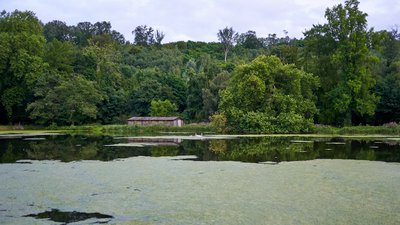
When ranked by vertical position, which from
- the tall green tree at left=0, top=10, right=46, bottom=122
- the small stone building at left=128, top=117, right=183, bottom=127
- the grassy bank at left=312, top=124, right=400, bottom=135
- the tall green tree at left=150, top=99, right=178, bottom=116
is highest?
the tall green tree at left=0, top=10, right=46, bottom=122

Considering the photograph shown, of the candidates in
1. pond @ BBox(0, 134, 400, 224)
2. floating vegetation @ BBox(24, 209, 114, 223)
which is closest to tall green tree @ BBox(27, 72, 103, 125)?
pond @ BBox(0, 134, 400, 224)

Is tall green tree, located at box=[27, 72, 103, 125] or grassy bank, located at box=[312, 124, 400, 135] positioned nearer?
grassy bank, located at box=[312, 124, 400, 135]

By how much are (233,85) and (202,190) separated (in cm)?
3678

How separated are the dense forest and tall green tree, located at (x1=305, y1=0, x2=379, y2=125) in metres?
0.11

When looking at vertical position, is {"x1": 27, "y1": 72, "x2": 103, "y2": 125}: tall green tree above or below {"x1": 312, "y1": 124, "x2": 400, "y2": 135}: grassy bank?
above

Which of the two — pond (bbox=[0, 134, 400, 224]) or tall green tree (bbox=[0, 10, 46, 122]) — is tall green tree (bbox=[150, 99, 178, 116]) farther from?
pond (bbox=[0, 134, 400, 224])

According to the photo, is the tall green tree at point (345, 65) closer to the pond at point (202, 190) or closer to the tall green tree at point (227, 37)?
the pond at point (202, 190)

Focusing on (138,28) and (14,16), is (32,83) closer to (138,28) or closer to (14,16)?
(14,16)

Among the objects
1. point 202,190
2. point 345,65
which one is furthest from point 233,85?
point 202,190

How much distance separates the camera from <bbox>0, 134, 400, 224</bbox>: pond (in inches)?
369

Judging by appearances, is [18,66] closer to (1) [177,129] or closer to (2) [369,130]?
(1) [177,129]

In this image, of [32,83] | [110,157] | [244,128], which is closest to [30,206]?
[110,157]

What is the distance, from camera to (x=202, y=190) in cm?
1225

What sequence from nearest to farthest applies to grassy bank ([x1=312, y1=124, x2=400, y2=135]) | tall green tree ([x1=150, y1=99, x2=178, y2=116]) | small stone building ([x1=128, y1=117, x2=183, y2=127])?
grassy bank ([x1=312, y1=124, x2=400, y2=135])
small stone building ([x1=128, y1=117, x2=183, y2=127])
tall green tree ([x1=150, y1=99, x2=178, y2=116])
